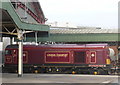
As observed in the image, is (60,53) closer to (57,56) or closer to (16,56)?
(57,56)

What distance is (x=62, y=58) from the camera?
3136 centimetres

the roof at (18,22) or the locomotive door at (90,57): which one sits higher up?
the roof at (18,22)

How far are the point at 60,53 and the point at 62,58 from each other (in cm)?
66

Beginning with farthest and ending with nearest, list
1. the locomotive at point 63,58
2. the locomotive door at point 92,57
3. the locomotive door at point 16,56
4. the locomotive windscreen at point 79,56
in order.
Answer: the locomotive door at point 16,56
the locomotive windscreen at point 79,56
the locomotive door at point 92,57
the locomotive at point 63,58

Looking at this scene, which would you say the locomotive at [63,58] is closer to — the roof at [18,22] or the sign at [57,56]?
the sign at [57,56]

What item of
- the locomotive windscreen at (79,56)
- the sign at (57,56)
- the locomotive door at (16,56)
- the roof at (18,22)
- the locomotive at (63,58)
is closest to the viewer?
the roof at (18,22)

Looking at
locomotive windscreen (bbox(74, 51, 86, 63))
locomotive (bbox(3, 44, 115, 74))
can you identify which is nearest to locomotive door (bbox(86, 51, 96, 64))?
locomotive (bbox(3, 44, 115, 74))

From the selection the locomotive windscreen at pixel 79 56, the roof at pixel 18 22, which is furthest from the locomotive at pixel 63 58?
the roof at pixel 18 22

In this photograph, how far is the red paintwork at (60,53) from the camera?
99.5ft

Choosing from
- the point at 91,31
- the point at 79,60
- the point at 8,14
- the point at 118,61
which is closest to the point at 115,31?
the point at 91,31

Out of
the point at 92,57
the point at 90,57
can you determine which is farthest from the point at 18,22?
the point at 92,57

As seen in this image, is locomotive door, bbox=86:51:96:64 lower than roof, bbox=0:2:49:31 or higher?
lower

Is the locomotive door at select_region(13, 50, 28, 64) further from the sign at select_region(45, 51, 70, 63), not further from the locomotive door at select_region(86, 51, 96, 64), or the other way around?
the locomotive door at select_region(86, 51, 96, 64)

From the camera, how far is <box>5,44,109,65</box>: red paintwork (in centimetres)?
3033
